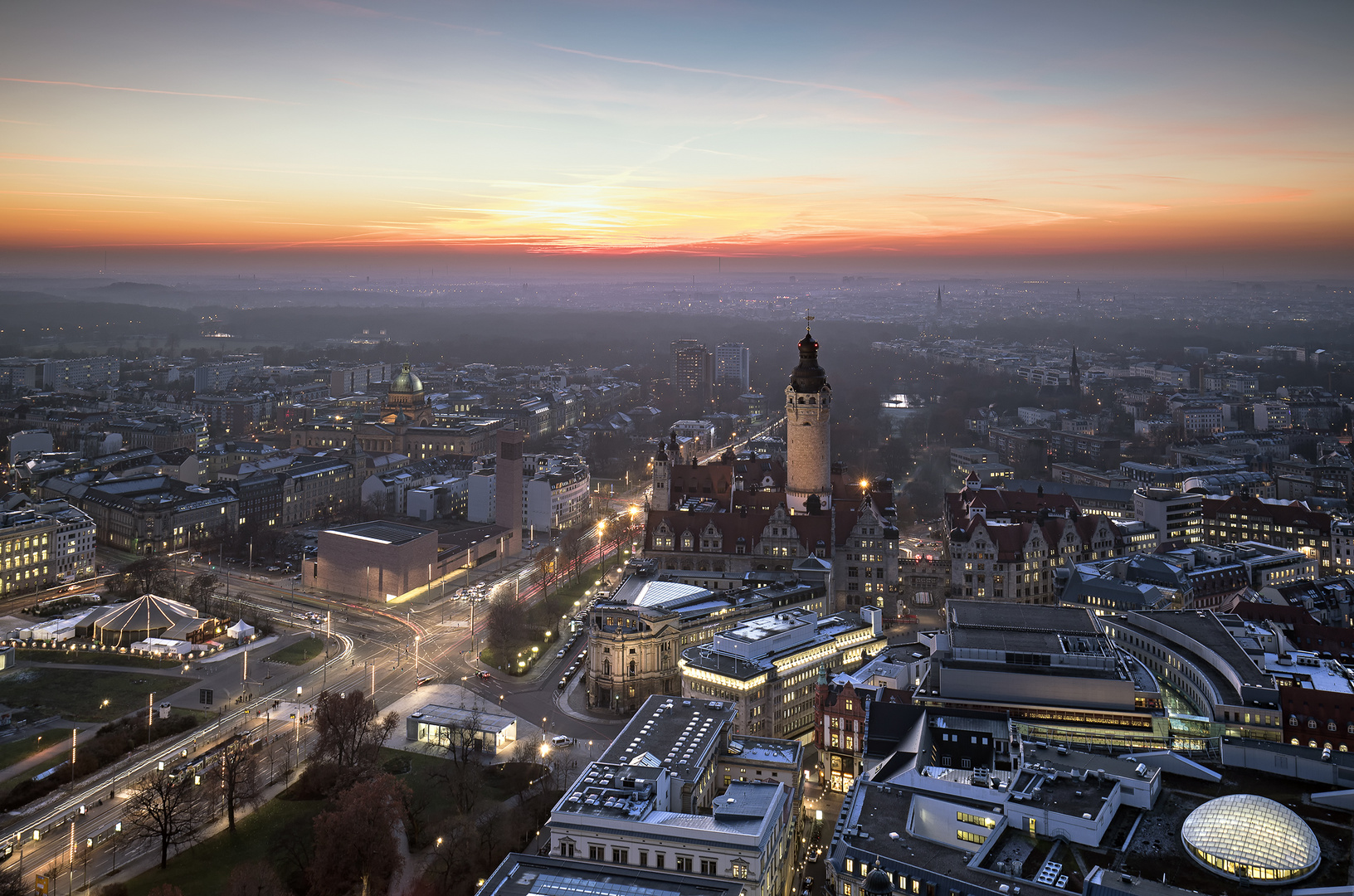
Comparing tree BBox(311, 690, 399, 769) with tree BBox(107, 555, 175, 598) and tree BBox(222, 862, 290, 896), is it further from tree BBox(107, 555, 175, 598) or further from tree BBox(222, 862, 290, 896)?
tree BBox(107, 555, 175, 598)

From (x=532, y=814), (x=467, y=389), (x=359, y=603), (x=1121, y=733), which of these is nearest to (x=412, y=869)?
(x=532, y=814)

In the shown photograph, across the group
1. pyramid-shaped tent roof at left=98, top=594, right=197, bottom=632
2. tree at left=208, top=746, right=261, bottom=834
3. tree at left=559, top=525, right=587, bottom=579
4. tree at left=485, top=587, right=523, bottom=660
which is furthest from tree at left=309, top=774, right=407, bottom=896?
tree at left=559, top=525, right=587, bottom=579

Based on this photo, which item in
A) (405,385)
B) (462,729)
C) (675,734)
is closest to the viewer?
(675,734)

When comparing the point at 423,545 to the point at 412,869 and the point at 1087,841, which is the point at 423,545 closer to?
the point at 412,869

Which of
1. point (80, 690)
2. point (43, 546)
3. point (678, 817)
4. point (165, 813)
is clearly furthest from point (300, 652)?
point (678, 817)

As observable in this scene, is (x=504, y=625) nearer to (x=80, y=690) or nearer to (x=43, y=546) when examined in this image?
(x=80, y=690)
